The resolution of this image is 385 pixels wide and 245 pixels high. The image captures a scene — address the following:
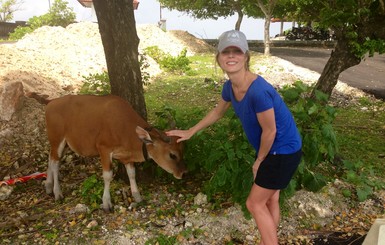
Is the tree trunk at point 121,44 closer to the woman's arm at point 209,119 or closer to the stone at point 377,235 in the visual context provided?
the woman's arm at point 209,119

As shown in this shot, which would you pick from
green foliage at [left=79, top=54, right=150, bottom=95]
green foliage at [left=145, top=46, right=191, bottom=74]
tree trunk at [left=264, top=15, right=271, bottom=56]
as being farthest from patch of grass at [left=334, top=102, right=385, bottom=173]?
tree trunk at [left=264, top=15, right=271, bottom=56]

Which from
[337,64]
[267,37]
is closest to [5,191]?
[337,64]

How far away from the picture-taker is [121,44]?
15.7 feet

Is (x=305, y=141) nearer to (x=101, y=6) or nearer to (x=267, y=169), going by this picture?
(x=267, y=169)

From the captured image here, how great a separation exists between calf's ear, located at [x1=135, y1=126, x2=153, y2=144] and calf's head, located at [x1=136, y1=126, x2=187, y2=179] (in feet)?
0.38

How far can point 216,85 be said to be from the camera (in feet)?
41.8

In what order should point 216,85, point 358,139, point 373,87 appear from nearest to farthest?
point 358,139, point 216,85, point 373,87

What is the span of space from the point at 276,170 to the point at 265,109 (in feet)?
2.03

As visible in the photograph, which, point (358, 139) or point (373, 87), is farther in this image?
point (373, 87)

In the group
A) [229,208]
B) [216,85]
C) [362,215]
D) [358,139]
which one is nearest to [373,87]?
[216,85]

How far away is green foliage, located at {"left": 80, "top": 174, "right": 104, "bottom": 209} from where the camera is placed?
15.5 ft

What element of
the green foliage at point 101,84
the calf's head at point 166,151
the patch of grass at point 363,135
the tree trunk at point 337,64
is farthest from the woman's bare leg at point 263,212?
the green foliage at point 101,84

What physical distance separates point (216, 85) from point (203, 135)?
836cm

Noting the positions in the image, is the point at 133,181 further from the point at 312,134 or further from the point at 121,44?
the point at 312,134
